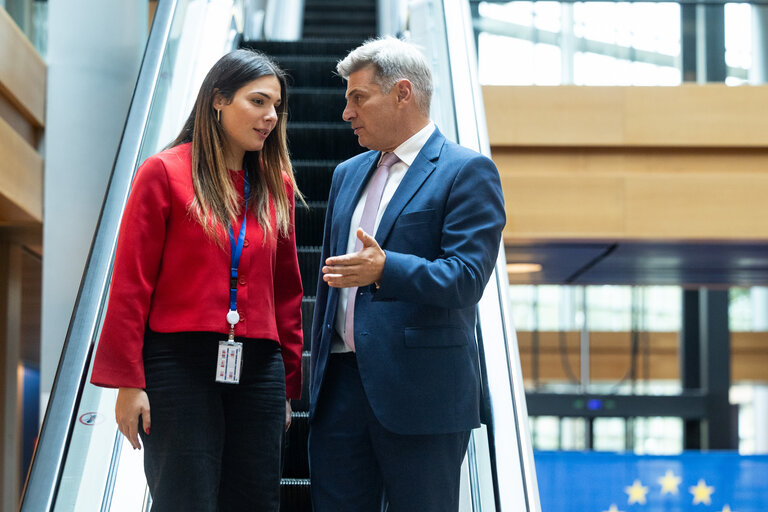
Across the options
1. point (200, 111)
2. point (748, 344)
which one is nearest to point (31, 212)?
point (200, 111)

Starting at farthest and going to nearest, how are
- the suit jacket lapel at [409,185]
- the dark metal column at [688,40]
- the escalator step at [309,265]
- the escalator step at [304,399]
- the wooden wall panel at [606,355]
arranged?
the wooden wall panel at [606,355] → the dark metal column at [688,40] → the escalator step at [309,265] → the escalator step at [304,399] → the suit jacket lapel at [409,185]

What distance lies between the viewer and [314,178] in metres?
4.79

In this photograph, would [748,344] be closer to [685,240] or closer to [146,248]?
[685,240]

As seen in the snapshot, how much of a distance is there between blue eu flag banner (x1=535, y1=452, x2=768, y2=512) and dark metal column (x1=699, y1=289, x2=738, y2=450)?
5361 mm

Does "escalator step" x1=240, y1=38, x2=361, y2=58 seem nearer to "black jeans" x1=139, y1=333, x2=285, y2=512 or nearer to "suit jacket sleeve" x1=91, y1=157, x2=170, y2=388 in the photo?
"suit jacket sleeve" x1=91, y1=157, x2=170, y2=388

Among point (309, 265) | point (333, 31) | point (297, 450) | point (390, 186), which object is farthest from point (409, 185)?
point (333, 31)

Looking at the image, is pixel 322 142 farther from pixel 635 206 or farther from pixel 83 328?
A: pixel 635 206

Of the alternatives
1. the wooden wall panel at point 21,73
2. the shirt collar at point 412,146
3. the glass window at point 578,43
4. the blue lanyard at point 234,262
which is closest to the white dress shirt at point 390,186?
the shirt collar at point 412,146

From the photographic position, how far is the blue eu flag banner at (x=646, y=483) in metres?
6.50

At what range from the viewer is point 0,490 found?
27.7ft

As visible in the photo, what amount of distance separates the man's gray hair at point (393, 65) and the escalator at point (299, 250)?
2.66ft

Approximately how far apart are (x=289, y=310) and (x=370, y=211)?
0.33 metres

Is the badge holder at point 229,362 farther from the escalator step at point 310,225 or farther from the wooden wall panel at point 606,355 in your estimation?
the wooden wall panel at point 606,355

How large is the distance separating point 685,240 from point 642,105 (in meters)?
1.03
